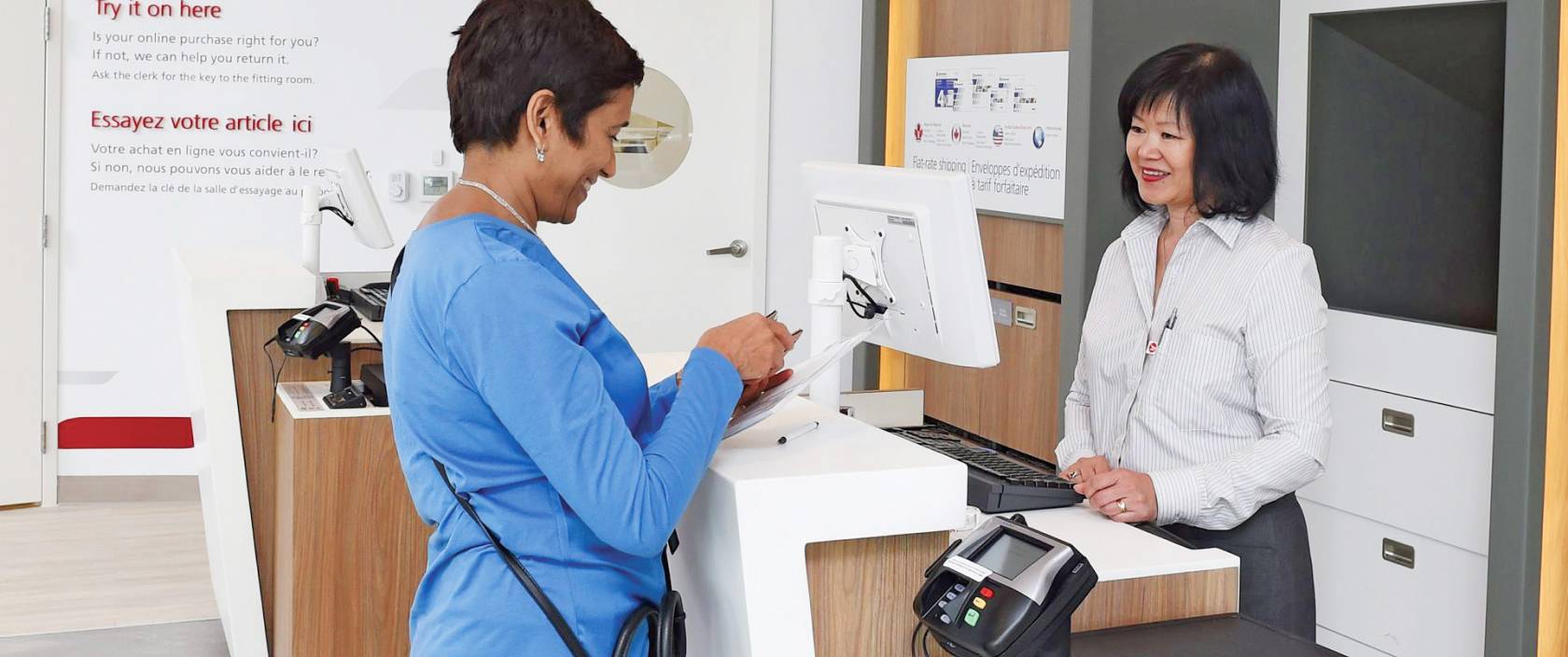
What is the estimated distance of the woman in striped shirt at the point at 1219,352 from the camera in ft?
6.69

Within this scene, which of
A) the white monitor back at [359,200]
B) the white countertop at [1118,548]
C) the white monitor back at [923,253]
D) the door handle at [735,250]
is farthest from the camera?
the door handle at [735,250]

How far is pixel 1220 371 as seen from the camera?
209 cm

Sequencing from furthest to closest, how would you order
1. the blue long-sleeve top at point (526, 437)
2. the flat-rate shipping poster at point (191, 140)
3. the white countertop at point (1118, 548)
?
1. the flat-rate shipping poster at point (191, 140)
2. the white countertop at point (1118, 548)
3. the blue long-sleeve top at point (526, 437)

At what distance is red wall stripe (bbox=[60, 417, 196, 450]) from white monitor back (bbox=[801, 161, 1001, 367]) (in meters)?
3.64

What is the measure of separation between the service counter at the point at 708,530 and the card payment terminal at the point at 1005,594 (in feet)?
0.27

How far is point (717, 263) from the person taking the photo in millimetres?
5340

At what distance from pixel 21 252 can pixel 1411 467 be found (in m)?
4.41

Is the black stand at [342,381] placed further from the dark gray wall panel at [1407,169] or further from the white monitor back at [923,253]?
the dark gray wall panel at [1407,169]

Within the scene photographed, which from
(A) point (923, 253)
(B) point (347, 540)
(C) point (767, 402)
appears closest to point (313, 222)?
(B) point (347, 540)

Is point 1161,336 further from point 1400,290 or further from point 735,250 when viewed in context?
point 735,250

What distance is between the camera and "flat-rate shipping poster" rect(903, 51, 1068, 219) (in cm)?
376

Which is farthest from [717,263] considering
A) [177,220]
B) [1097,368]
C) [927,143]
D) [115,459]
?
[1097,368]

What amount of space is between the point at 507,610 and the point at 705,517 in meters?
0.26

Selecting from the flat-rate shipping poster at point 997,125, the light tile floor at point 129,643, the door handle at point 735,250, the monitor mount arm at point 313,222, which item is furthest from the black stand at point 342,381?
the door handle at point 735,250
